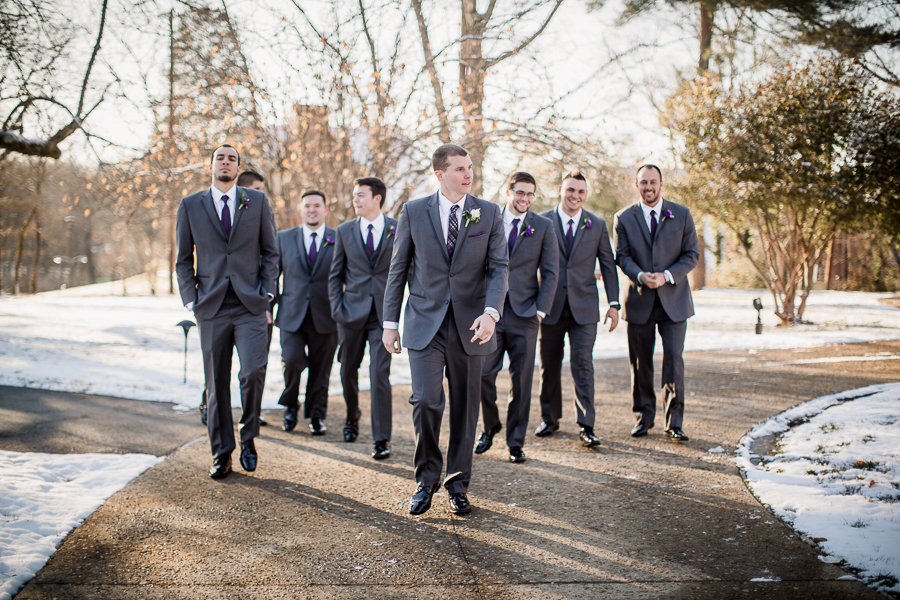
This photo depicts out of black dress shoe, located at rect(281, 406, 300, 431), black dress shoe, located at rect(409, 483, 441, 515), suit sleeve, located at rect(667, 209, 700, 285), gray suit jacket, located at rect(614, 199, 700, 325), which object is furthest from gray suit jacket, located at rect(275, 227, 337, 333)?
suit sleeve, located at rect(667, 209, 700, 285)

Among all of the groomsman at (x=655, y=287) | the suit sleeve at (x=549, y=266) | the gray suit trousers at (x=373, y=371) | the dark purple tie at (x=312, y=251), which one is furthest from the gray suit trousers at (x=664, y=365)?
the dark purple tie at (x=312, y=251)

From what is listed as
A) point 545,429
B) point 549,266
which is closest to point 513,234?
point 549,266

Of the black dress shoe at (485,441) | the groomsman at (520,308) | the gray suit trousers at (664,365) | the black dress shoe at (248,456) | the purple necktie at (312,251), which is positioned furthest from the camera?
the purple necktie at (312,251)

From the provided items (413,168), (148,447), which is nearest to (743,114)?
(413,168)

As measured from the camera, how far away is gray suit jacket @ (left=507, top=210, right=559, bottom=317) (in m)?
5.28

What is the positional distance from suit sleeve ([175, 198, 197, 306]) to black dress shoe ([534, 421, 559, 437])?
10.3 ft

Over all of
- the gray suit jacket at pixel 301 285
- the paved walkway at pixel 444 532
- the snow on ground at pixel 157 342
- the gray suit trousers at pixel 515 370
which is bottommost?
the paved walkway at pixel 444 532

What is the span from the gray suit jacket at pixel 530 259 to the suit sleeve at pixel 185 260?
2421 mm

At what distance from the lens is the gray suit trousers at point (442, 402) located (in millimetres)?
3975

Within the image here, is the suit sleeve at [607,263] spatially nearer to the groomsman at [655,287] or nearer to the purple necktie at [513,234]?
the groomsman at [655,287]

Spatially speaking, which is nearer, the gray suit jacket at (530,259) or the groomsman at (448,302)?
the groomsman at (448,302)

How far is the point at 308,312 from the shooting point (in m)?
6.46

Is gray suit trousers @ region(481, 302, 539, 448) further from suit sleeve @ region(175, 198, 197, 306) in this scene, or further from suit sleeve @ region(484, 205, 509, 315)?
suit sleeve @ region(175, 198, 197, 306)

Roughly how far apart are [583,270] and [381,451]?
2.36m
